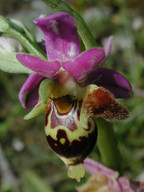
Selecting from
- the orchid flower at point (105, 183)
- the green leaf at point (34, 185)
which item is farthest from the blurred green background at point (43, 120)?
the orchid flower at point (105, 183)

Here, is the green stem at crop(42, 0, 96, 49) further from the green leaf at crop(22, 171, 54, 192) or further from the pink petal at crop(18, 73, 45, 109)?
the green leaf at crop(22, 171, 54, 192)

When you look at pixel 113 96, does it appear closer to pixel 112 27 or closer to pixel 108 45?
pixel 108 45

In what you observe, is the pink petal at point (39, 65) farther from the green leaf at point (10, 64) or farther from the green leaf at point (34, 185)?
the green leaf at point (34, 185)

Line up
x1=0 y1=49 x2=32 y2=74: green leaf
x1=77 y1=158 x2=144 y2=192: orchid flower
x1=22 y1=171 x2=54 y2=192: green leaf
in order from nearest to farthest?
x1=0 y1=49 x2=32 y2=74: green leaf
x1=77 y1=158 x2=144 y2=192: orchid flower
x1=22 y1=171 x2=54 y2=192: green leaf

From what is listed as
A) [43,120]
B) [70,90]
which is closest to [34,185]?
[43,120]

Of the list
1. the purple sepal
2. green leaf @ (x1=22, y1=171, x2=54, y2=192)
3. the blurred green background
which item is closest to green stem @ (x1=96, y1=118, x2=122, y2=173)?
the purple sepal
